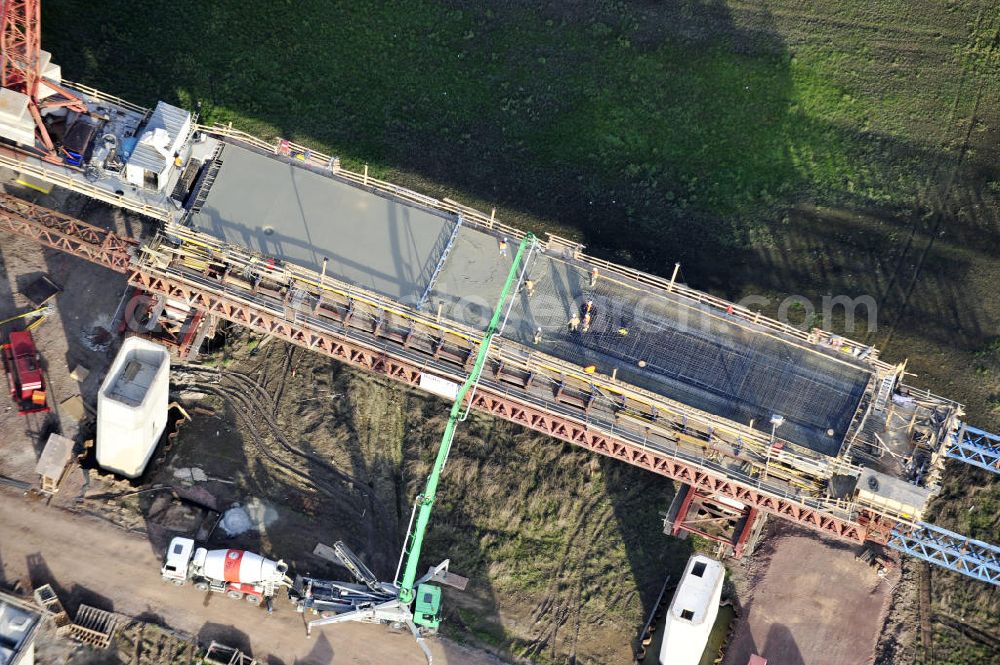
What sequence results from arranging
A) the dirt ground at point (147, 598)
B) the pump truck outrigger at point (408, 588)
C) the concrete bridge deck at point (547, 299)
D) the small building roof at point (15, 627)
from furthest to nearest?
the dirt ground at point (147, 598) < the pump truck outrigger at point (408, 588) < the concrete bridge deck at point (547, 299) < the small building roof at point (15, 627)

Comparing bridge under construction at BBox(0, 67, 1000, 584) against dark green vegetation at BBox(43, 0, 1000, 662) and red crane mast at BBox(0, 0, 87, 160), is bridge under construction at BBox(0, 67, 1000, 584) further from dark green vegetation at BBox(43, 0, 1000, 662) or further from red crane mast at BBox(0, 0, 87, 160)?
dark green vegetation at BBox(43, 0, 1000, 662)

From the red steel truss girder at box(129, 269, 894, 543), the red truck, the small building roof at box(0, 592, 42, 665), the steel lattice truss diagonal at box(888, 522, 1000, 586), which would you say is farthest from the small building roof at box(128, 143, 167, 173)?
the steel lattice truss diagonal at box(888, 522, 1000, 586)

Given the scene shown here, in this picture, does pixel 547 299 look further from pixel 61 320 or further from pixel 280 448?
pixel 61 320

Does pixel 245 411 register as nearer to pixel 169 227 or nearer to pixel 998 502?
pixel 169 227

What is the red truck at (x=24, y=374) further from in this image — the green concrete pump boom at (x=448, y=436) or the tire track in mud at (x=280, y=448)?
the green concrete pump boom at (x=448, y=436)

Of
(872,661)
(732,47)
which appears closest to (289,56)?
(732,47)

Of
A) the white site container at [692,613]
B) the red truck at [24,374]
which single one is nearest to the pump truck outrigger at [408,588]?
the white site container at [692,613]
